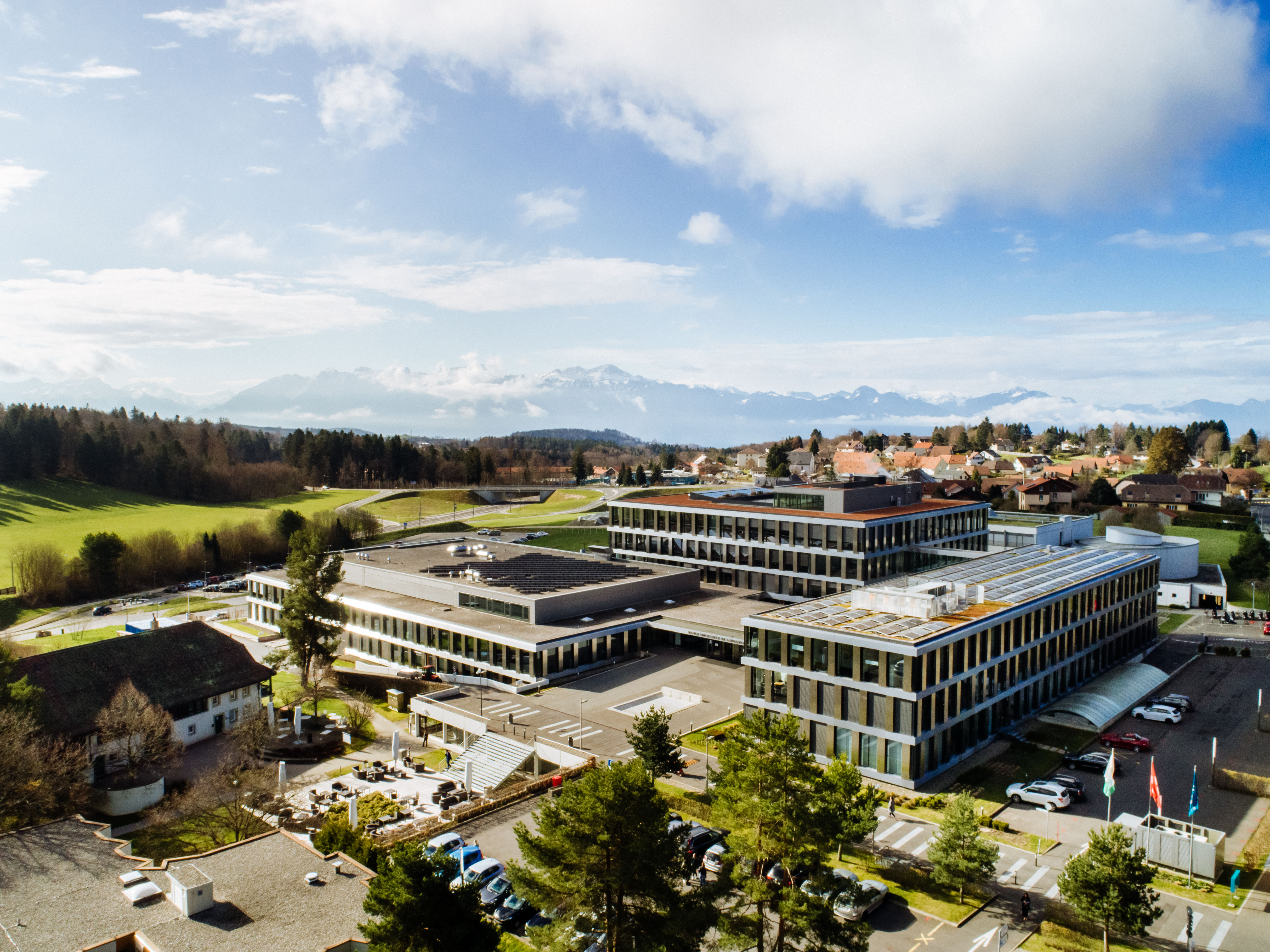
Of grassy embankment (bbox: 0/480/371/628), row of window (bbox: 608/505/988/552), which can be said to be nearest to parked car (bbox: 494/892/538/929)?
row of window (bbox: 608/505/988/552)

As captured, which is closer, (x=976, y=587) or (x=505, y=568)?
(x=976, y=587)

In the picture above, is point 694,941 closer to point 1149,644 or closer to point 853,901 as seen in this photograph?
point 853,901

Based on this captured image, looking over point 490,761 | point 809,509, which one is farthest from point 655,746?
point 809,509

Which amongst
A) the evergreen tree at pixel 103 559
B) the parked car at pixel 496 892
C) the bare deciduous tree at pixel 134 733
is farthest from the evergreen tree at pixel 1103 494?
the evergreen tree at pixel 103 559

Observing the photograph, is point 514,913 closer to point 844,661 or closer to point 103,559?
point 844,661

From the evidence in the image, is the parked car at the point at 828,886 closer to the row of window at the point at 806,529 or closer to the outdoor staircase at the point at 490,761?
the outdoor staircase at the point at 490,761
